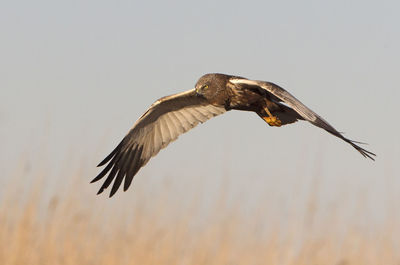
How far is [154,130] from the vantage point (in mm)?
6727

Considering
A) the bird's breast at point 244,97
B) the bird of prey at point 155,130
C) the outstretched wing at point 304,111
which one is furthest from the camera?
the bird of prey at point 155,130

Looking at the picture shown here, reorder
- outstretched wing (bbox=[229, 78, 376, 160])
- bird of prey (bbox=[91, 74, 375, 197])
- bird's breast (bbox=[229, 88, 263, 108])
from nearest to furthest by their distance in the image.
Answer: outstretched wing (bbox=[229, 78, 376, 160]) → bird's breast (bbox=[229, 88, 263, 108]) → bird of prey (bbox=[91, 74, 375, 197])

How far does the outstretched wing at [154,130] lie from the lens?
21.5ft

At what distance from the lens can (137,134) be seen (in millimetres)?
6762

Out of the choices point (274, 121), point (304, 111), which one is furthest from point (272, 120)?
point (304, 111)

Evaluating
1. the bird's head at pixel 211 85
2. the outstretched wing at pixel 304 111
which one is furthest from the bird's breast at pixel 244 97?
the outstretched wing at pixel 304 111

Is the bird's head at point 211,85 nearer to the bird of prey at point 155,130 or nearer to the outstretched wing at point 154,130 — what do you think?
A: the bird of prey at point 155,130

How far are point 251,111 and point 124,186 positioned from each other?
4.78ft

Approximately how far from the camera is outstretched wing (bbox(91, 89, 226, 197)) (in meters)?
6.55

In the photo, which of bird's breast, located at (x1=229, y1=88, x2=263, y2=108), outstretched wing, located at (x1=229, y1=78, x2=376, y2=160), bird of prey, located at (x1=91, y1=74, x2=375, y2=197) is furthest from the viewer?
bird of prey, located at (x1=91, y1=74, x2=375, y2=197)

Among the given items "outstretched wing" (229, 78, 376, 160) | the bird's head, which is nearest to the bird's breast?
the bird's head

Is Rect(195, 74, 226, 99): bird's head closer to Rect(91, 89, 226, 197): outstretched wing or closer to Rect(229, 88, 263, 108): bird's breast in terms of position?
Rect(229, 88, 263, 108): bird's breast

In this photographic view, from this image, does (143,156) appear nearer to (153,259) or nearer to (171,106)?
(171,106)

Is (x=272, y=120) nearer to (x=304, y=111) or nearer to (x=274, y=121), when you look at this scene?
(x=274, y=121)
